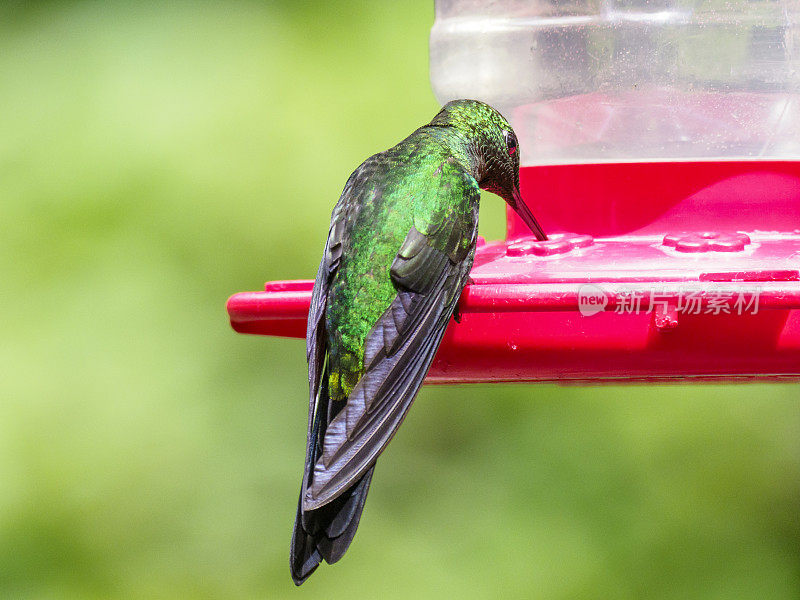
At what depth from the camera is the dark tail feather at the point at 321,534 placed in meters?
2.31

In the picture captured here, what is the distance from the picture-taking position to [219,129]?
4754mm

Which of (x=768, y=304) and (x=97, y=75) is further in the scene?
(x=97, y=75)

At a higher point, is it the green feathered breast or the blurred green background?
the green feathered breast

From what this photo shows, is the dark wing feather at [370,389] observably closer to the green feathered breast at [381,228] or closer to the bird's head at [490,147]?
the green feathered breast at [381,228]

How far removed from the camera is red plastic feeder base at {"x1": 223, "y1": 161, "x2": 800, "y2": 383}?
211cm

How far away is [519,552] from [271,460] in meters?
1.05

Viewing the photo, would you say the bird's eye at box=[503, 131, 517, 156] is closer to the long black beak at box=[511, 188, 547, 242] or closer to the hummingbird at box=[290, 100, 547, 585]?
the hummingbird at box=[290, 100, 547, 585]

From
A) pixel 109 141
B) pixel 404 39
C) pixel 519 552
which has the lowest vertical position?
pixel 519 552

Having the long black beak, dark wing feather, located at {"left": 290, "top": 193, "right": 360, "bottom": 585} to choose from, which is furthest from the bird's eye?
dark wing feather, located at {"left": 290, "top": 193, "right": 360, "bottom": 585}

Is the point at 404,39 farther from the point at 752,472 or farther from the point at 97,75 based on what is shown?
the point at 752,472

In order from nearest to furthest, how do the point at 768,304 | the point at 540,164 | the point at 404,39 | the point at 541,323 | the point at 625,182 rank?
the point at 768,304
the point at 541,323
the point at 625,182
the point at 540,164
the point at 404,39

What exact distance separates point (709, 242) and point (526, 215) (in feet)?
1.54

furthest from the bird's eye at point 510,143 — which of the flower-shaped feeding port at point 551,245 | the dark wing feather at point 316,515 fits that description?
the dark wing feather at point 316,515

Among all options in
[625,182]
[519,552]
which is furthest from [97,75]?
[625,182]
